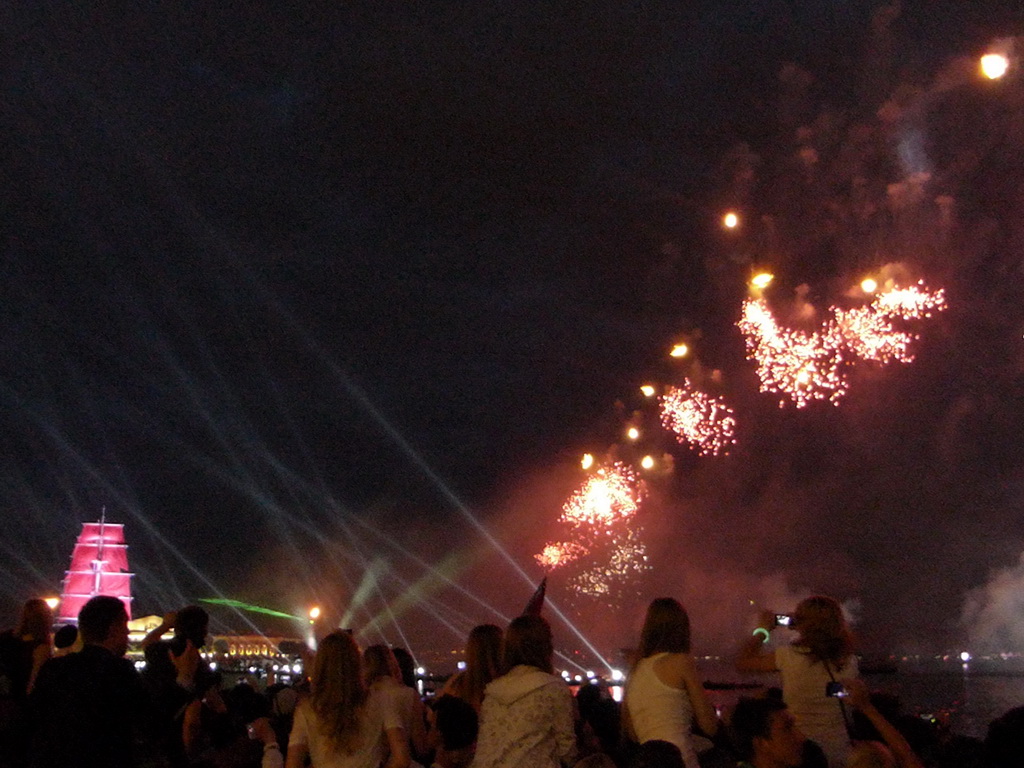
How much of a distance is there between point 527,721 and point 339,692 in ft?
3.52

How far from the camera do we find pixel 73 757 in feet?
17.3

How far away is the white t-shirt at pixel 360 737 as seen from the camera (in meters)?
6.25

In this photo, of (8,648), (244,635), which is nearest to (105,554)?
(244,635)

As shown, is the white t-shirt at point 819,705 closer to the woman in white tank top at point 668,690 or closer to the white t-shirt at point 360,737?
the woman in white tank top at point 668,690

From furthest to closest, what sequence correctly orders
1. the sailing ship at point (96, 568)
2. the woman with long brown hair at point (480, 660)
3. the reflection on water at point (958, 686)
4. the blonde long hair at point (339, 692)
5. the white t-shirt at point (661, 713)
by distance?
1. the sailing ship at point (96, 568)
2. the reflection on water at point (958, 686)
3. the woman with long brown hair at point (480, 660)
4. the blonde long hair at point (339, 692)
5. the white t-shirt at point (661, 713)

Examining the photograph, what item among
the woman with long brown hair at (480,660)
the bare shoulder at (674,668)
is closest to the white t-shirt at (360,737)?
the woman with long brown hair at (480,660)

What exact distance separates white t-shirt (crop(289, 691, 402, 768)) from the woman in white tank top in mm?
1371

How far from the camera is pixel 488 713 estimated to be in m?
6.04

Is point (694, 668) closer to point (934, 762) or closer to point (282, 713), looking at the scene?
point (934, 762)

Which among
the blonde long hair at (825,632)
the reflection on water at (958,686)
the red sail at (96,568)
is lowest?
the blonde long hair at (825,632)

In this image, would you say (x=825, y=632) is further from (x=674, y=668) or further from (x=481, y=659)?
(x=481, y=659)

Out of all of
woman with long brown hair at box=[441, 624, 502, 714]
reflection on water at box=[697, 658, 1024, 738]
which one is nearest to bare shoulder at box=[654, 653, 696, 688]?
woman with long brown hair at box=[441, 624, 502, 714]

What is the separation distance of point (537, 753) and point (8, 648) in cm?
440

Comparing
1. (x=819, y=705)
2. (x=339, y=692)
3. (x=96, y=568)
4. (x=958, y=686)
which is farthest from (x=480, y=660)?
(x=958, y=686)
